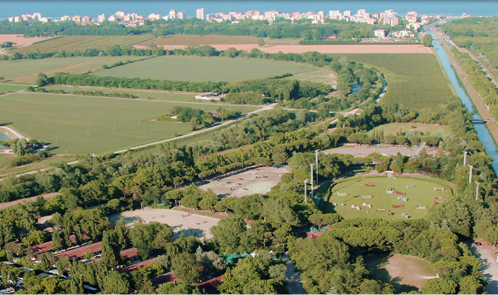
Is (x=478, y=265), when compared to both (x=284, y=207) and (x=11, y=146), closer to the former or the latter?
(x=284, y=207)

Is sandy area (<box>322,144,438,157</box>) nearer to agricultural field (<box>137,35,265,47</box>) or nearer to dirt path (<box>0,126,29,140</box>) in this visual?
dirt path (<box>0,126,29,140</box>)

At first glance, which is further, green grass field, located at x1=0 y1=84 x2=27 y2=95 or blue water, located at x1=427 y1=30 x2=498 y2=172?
green grass field, located at x1=0 y1=84 x2=27 y2=95

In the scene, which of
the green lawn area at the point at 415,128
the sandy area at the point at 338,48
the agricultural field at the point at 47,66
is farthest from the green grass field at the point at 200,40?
the green lawn area at the point at 415,128

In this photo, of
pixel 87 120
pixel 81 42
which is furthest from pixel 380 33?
pixel 87 120

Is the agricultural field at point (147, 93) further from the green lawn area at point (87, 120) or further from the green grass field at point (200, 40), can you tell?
the green grass field at point (200, 40)

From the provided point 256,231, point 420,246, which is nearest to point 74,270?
point 256,231

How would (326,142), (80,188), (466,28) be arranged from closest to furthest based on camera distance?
(80,188)
(326,142)
(466,28)

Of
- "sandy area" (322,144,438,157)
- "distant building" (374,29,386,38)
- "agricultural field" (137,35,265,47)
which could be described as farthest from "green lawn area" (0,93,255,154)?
"distant building" (374,29,386,38)
